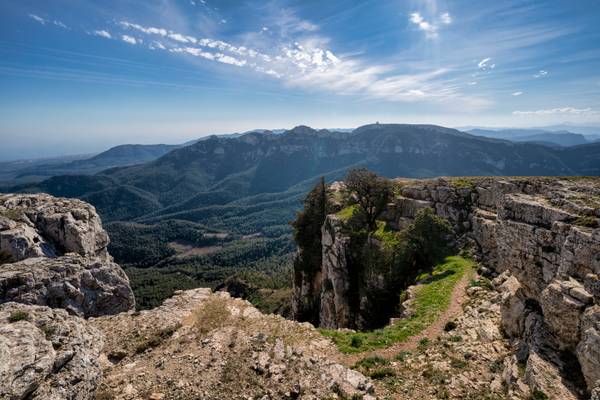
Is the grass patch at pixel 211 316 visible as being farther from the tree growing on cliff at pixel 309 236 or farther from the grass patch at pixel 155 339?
the tree growing on cliff at pixel 309 236

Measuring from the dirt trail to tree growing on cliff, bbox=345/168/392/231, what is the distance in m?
18.5

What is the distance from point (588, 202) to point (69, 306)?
36.3 metres

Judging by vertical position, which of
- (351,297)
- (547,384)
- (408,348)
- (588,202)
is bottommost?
(351,297)

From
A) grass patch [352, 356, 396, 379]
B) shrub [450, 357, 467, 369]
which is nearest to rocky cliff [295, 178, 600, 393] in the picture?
shrub [450, 357, 467, 369]

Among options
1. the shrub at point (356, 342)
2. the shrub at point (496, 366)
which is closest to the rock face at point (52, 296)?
the shrub at point (356, 342)

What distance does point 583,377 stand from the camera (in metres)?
11.9

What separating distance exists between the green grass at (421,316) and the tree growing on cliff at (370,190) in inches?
531

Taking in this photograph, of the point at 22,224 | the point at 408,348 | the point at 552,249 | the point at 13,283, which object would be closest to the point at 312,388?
the point at 408,348

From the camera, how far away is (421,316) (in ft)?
75.7

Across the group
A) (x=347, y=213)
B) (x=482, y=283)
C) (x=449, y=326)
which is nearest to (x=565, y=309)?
(x=449, y=326)

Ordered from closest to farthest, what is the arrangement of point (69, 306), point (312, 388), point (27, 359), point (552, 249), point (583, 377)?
point (27, 359), point (583, 377), point (312, 388), point (552, 249), point (69, 306)

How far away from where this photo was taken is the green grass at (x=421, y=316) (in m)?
19.8

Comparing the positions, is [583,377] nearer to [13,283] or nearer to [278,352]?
[278,352]

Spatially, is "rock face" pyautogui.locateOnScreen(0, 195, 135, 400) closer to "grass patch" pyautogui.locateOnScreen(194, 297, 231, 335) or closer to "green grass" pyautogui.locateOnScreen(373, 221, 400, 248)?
"grass patch" pyautogui.locateOnScreen(194, 297, 231, 335)
